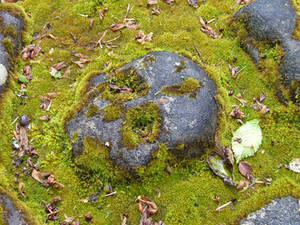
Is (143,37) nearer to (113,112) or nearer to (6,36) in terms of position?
(113,112)

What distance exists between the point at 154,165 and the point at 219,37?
10.3 ft

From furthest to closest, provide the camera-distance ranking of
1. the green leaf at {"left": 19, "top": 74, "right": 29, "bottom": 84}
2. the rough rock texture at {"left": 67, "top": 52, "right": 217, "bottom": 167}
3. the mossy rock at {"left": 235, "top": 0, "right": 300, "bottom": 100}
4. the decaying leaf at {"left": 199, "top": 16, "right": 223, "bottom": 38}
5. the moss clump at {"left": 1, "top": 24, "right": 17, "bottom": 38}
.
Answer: the decaying leaf at {"left": 199, "top": 16, "right": 223, "bottom": 38} < the moss clump at {"left": 1, "top": 24, "right": 17, "bottom": 38} < the green leaf at {"left": 19, "top": 74, "right": 29, "bottom": 84} < the mossy rock at {"left": 235, "top": 0, "right": 300, "bottom": 100} < the rough rock texture at {"left": 67, "top": 52, "right": 217, "bottom": 167}

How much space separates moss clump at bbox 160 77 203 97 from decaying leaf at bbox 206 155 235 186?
1055 mm

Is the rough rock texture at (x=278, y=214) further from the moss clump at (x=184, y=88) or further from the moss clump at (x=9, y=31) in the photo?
the moss clump at (x=9, y=31)

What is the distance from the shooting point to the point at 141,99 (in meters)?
4.53

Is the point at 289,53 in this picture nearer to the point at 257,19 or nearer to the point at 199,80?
the point at 257,19

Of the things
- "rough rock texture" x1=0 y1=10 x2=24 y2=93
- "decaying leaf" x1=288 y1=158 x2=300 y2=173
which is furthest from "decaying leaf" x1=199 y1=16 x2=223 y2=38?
"rough rock texture" x1=0 y1=10 x2=24 y2=93

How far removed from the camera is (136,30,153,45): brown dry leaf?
5.74 m

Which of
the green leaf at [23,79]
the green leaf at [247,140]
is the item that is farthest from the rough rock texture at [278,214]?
the green leaf at [23,79]

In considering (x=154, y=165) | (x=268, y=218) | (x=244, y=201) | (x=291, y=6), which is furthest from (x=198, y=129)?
(x=291, y=6)

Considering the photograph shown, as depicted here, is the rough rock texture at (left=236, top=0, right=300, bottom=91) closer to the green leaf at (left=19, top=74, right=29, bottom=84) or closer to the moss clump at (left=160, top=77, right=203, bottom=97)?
the moss clump at (left=160, top=77, right=203, bottom=97)

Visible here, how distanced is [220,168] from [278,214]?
100 centimetres

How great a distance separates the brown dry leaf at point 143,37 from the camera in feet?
18.8

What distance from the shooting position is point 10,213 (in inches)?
151
